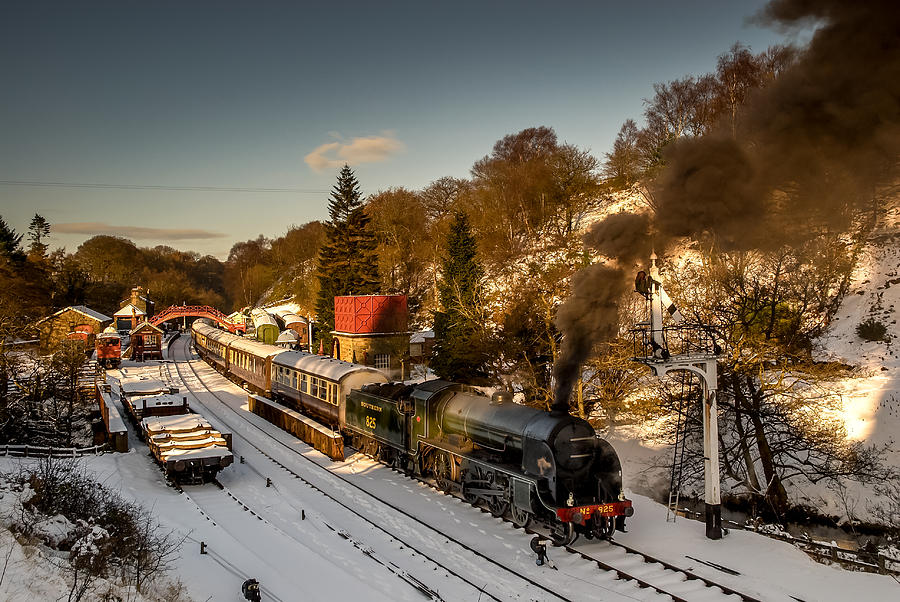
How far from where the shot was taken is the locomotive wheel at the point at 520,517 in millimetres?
13352

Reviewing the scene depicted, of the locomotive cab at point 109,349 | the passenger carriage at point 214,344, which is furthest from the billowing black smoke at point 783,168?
the locomotive cab at point 109,349

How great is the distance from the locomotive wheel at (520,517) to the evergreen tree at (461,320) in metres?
10.9

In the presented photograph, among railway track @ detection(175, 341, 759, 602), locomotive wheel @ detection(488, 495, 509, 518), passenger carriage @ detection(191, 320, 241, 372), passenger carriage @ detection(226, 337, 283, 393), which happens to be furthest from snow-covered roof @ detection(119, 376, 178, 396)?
railway track @ detection(175, 341, 759, 602)

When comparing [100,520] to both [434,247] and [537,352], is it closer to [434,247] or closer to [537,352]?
[537,352]

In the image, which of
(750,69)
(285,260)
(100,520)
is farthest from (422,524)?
(285,260)

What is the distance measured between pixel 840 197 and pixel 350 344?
107 feet

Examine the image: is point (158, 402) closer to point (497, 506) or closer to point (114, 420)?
point (114, 420)

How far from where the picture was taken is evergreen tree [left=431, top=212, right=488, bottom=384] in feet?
82.6

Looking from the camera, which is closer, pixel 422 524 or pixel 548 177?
pixel 422 524

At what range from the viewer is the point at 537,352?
78.4 ft

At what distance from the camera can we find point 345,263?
5009 centimetres

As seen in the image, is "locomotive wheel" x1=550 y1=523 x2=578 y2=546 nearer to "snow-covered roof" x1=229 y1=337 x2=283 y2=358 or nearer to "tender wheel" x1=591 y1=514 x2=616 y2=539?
"tender wheel" x1=591 y1=514 x2=616 y2=539

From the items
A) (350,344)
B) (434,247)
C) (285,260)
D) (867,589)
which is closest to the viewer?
(867,589)

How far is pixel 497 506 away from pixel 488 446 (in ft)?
4.73
